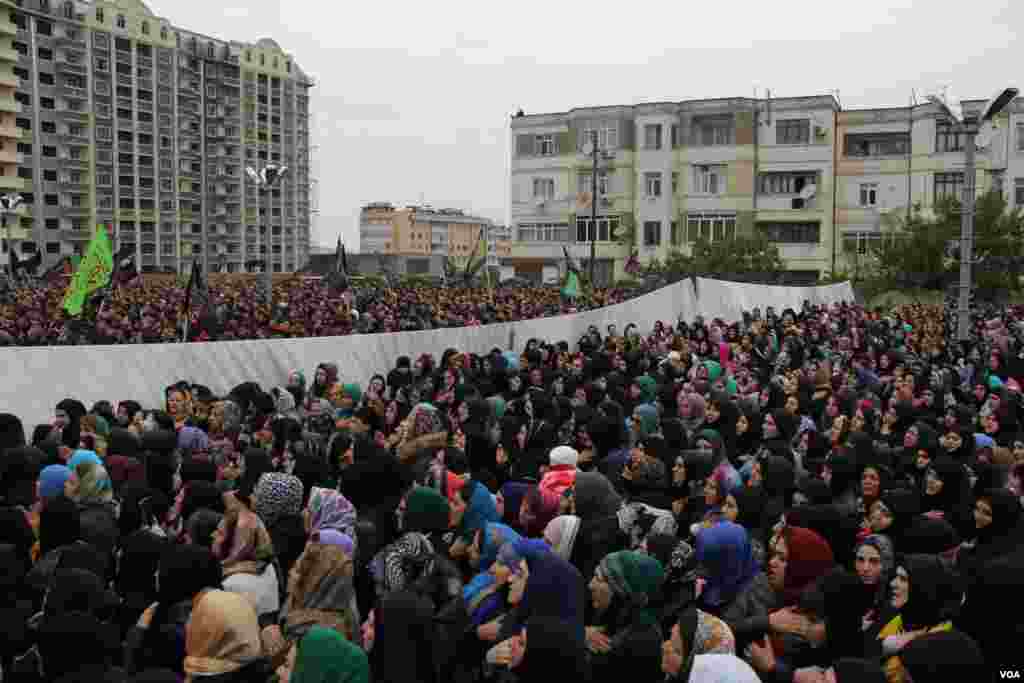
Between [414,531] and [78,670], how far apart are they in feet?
5.27

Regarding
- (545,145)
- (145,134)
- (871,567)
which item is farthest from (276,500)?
(145,134)

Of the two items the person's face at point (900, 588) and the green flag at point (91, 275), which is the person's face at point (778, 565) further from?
the green flag at point (91, 275)

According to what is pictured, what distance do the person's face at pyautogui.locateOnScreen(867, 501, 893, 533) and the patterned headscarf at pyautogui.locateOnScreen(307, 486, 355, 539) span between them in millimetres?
2793

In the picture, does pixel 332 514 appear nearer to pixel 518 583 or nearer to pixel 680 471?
pixel 518 583

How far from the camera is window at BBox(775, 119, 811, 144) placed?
48.6m

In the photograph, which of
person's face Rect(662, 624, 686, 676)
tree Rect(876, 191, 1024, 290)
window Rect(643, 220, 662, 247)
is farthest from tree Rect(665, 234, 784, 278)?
person's face Rect(662, 624, 686, 676)

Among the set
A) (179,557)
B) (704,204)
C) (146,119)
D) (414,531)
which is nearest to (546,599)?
(414,531)

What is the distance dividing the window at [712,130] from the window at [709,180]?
4.36 ft

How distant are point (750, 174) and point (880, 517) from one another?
1823 inches

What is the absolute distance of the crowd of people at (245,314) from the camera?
14.9m

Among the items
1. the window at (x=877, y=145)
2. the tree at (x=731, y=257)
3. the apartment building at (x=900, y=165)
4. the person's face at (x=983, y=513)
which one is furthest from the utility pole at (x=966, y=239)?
the window at (x=877, y=145)

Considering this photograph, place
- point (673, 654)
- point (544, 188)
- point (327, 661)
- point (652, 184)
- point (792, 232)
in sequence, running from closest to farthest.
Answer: point (327, 661), point (673, 654), point (792, 232), point (652, 184), point (544, 188)

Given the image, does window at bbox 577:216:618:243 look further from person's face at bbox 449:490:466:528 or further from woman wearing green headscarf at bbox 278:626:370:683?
woman wearing green headscarf at bbox 278:626:370:683

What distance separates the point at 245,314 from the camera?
1900cm
